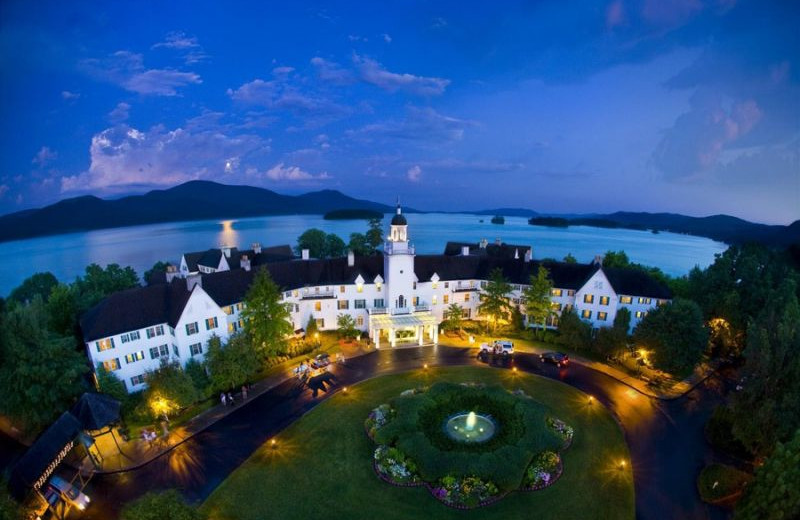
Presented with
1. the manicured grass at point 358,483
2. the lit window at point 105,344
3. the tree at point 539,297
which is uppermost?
the tree at point 539,297

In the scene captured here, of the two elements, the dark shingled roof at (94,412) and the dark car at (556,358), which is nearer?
the dark shingled roof at (94,412)

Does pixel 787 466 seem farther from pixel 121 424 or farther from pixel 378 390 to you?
pixel 121 424

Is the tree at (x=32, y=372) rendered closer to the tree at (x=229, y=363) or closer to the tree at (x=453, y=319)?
the tree at (x=229, y=363)

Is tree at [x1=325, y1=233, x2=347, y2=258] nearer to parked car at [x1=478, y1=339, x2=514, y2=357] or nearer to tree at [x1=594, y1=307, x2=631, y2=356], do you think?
parked car at [x1=478, y1=339, x2=514, y2=357]

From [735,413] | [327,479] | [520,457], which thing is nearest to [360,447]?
[327,479]

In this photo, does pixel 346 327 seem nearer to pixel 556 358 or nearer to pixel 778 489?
pixel 556 358

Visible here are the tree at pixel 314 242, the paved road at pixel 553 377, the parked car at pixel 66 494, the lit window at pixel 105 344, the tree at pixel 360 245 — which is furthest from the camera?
the tree at pixel 314 242

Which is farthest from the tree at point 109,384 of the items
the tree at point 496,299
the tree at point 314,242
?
the tree at point 314,242
